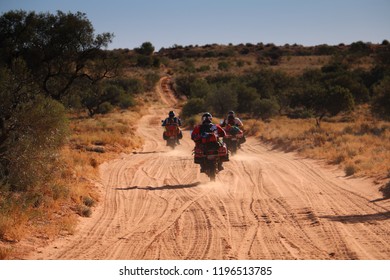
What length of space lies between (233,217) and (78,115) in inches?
1635

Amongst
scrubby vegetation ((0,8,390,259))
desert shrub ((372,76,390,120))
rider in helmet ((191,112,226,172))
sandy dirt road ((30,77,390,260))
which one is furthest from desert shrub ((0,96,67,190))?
desert shrub ((372,76,390,120))

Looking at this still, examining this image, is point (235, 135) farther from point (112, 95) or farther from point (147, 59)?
point (147, 59)

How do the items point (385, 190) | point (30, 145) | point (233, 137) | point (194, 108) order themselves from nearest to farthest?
point (30, 145) → point (385, 190) → point (233, 137) → point (194, 108)

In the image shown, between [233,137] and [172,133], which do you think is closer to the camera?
[233,137]

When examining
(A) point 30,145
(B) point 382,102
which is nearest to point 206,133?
(A) point 30,145

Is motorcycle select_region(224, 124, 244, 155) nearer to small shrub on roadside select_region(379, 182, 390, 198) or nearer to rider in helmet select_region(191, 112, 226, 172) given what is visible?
rider in helmet select_region(191, 112, 226, 172)

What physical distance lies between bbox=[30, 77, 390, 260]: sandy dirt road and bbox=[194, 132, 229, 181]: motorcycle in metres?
0.46

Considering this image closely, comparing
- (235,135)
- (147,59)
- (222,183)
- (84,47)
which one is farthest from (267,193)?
(147,59)

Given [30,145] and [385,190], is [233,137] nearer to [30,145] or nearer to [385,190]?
[385,190]

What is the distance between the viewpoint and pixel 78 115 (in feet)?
164

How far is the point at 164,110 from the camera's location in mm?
57375

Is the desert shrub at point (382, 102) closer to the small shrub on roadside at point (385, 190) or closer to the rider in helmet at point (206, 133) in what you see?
the small shrub on roadside at point (385, 190)

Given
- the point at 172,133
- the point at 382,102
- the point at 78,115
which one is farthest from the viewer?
the point at 78,115

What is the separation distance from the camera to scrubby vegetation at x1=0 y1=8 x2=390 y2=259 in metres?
11.9
